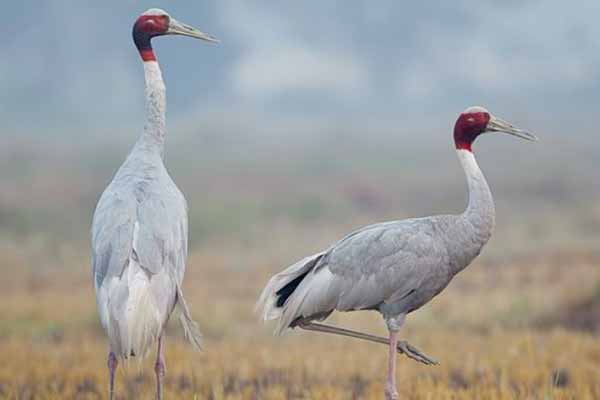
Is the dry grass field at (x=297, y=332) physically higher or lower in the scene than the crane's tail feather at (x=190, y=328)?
lower

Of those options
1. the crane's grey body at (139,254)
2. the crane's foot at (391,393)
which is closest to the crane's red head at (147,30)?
the crane's grey body at (139,254)

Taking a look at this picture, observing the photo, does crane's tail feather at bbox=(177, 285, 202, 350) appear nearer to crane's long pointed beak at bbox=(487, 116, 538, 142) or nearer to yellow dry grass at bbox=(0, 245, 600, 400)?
yellow dry grass at bbox=(0, 245, 600, 400)

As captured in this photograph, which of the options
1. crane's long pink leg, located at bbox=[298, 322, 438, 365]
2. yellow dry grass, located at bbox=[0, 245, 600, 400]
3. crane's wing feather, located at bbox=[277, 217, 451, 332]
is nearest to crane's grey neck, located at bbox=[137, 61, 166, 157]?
crane's wing feather, located at bbox=[277, 217, 451, 332]

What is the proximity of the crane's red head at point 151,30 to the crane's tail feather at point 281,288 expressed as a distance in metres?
1.62

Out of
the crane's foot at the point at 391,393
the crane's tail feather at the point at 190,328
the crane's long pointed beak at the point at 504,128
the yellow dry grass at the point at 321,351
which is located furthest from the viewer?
the yellow dry grass at the point at 321,351

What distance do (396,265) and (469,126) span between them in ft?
3.45

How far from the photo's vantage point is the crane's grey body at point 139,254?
5086 mm

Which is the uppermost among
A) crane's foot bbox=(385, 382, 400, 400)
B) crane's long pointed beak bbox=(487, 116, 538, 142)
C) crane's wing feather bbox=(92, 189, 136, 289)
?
crane's long pointed beak bbox=(487, 116, 538, 142)

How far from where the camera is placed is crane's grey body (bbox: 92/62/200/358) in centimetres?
509

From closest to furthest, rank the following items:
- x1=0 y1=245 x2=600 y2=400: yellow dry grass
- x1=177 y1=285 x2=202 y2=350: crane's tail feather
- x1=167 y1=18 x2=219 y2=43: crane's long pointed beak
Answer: x1=177 y1=285 x2=202 y2=350: crane's tail feather
x1=167 y1=18 x2=219 y2=43: crane's long pointed beak
x1=0 y1=245 x2=600 y2=400: yellow dry grass

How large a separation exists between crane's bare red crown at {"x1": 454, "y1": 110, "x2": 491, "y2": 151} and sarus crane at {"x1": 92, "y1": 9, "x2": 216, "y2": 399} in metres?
1.86

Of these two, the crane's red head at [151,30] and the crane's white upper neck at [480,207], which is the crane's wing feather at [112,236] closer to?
the crane's red head at [151,30]

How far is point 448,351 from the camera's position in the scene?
9453 millimetres

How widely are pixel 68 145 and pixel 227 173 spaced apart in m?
37.1
